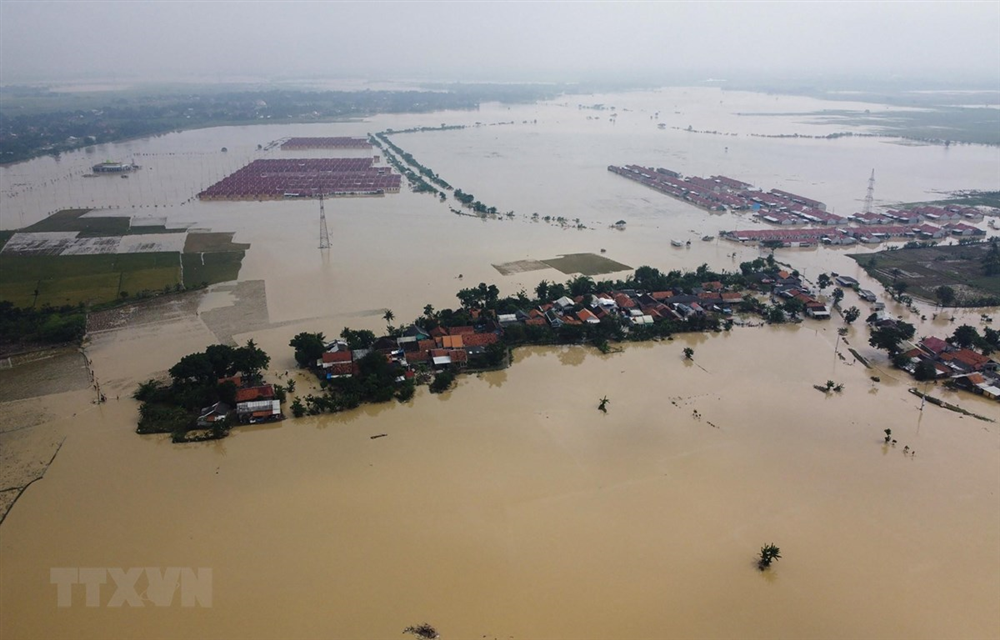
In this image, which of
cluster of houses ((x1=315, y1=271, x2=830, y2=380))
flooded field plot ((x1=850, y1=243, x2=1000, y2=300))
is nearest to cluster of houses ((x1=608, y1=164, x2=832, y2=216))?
flooded field plot ((x1=850, y1=243, x2=1000, y2=300))

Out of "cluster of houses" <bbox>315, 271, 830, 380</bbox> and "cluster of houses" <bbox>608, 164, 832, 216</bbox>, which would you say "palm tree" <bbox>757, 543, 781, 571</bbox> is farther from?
"cluster of houses" <bbox>608, 164, 832, 216</bbox>

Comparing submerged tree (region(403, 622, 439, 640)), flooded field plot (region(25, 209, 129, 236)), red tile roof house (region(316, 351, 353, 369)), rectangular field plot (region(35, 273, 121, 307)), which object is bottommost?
submerged tree (region(403, 622, 439, 640))

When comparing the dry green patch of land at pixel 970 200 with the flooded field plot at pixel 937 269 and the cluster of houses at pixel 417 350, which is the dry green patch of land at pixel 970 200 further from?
the cluster of houses at pixel 417 350

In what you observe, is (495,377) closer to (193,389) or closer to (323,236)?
(193,389)

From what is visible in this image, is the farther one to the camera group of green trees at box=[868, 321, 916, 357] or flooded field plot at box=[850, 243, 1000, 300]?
flooded field plot at box=[850, 243, 1000, 300]

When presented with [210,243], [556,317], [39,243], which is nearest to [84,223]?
[39,243]

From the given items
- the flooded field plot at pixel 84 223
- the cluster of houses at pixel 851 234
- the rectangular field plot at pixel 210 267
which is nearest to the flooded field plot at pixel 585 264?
the cluster of houses at pixel 851 234

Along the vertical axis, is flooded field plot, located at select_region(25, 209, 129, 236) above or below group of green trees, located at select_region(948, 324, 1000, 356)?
above
